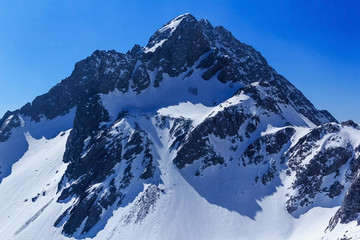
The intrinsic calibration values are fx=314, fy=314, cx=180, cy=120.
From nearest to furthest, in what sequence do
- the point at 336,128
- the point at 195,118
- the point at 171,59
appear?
the point at 336,128 → the point at 195,118 → the point at 171,59

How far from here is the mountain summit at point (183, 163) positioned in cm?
7788

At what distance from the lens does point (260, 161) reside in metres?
91.4

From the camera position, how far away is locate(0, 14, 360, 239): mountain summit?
77.9m

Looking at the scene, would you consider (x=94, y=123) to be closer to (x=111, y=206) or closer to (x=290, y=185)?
(x=111, y=206)

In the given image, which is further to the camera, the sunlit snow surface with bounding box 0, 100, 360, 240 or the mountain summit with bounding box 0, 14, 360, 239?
the mountain summit with bounding box 0, 14, 360, 239

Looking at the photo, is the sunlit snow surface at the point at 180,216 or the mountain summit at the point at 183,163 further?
the mountain summit at the point at 183,163

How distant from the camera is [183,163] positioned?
9631 cm

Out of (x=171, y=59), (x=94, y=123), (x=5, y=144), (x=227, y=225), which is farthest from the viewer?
(x=5, y=144)

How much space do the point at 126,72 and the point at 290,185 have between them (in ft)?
274

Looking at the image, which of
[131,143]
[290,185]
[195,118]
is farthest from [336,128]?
[131,143]

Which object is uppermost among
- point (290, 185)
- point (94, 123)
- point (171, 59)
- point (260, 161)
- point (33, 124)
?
point (171, 59)

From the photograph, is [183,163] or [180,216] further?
[183,163]

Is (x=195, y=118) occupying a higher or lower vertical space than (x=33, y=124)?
lower

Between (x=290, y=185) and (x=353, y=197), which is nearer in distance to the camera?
(x=353, y=197)
